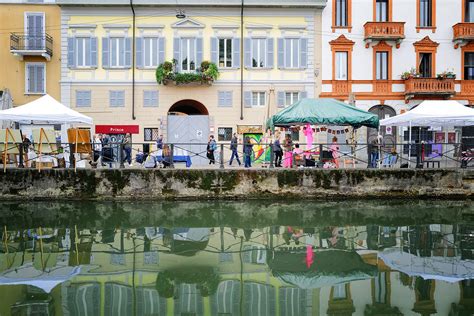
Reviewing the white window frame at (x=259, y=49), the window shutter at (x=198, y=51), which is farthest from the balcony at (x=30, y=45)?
the white window frame at (x=259, y=49)

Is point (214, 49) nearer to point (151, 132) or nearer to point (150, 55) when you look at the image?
point (150, 55)

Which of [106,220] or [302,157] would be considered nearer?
[106,220]

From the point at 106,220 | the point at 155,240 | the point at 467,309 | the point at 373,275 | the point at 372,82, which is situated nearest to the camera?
the point at 467,309

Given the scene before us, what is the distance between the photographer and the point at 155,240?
31.9 feet

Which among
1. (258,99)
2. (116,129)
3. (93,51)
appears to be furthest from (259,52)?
(93,51)

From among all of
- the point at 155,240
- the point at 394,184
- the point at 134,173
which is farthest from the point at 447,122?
the point at 155,240

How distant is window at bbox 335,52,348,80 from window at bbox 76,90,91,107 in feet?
41.8

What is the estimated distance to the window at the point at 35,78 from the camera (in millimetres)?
25938

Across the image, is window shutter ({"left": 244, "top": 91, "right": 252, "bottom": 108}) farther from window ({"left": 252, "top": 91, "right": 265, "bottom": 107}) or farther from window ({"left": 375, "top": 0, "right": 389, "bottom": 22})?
window ({"left": 375, "top": 0, "right": 389, "bottom": 22})

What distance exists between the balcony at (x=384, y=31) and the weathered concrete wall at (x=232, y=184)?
12127 mm

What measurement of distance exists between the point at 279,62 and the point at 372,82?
489 centimetres

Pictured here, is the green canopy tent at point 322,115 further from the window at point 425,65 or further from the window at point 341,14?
the window at point 425,65

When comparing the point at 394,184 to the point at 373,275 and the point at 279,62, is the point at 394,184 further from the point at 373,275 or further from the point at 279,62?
the point at 279,62

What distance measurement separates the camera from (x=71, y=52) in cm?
2598
